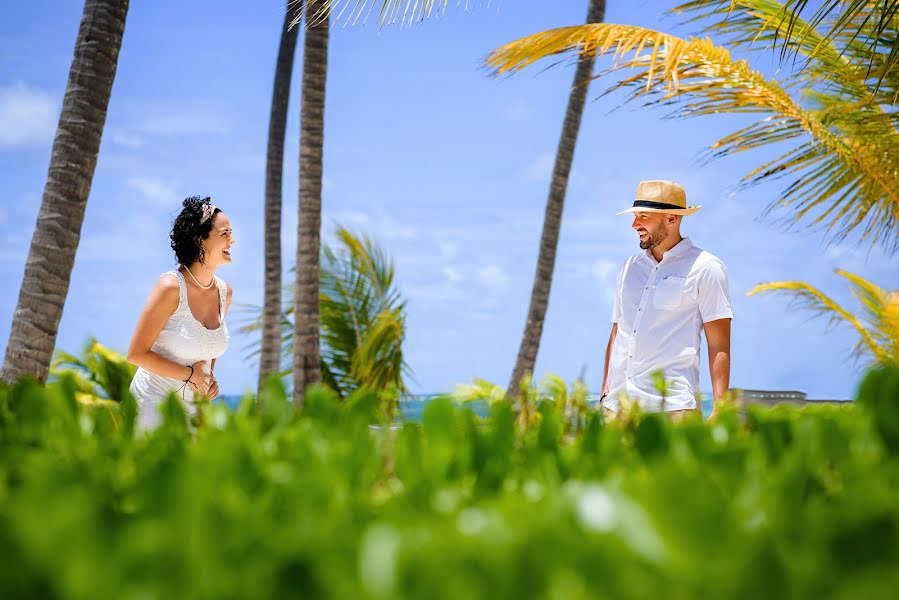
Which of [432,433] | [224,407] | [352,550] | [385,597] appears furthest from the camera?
[224,407]

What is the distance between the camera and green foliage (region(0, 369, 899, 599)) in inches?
29.0

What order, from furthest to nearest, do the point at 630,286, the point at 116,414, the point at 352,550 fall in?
the point at 630,286 < the point at 116,414 < the point at 352,550

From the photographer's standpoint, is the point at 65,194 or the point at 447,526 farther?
the point at 65,194

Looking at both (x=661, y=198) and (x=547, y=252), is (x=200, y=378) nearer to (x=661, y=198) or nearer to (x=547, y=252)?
(x=661, y=198)

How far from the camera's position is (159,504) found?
918 mm

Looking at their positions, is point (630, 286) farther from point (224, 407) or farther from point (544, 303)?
point (544, 303)

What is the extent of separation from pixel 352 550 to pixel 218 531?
0.14m

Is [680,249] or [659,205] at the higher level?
[659,205]

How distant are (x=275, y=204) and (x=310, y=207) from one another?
11.7 ft

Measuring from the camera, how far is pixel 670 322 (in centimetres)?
472

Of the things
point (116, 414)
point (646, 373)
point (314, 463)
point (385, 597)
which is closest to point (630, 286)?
point (646, 373)

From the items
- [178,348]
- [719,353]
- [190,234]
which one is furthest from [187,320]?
[719,353]

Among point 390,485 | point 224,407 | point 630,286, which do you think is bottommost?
point 390,485

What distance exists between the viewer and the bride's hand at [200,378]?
4.58 metres
